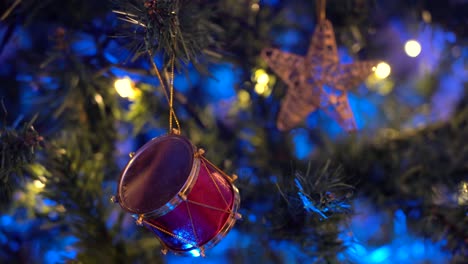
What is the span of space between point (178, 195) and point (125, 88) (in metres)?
0.37

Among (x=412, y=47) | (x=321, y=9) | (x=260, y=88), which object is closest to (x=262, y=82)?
(x=260, y=88)

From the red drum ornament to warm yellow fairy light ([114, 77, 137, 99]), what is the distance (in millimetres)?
274

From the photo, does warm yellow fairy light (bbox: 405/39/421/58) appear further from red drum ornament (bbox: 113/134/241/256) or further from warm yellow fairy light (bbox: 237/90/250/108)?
red drum ornament (bbox: 113/134/241/256)

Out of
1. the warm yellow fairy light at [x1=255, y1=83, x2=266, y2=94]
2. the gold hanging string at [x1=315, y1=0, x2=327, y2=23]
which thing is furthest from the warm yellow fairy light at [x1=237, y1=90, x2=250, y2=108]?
the gold hanging string at [x1=315, y1=0, x2=327, y2=23]

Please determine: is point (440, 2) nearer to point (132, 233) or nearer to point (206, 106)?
point (206, 106)

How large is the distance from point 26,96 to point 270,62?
18.5 inches

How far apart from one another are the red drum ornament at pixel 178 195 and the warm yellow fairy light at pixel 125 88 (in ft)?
0.90

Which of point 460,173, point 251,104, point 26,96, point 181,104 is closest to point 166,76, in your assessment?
point 181,104

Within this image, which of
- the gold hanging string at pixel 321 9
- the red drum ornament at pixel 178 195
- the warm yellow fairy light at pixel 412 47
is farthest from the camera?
the warm yellow fairy light at pixel 412 47

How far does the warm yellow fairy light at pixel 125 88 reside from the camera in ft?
2.45

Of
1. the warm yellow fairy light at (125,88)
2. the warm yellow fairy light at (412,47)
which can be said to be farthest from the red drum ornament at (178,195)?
the warm yellow fairy light at (412,47)

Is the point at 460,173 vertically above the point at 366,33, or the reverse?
the point at 366,33

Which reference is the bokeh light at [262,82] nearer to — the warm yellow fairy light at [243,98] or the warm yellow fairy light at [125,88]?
the warm yellow fairy light at [243,98]

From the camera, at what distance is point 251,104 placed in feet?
2.67
